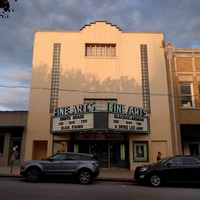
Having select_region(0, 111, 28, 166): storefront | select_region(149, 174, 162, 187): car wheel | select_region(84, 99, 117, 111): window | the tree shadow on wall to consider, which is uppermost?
the tree shadow on wall

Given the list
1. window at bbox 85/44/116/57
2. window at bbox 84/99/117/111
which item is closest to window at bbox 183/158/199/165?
window at bbox 84/99/117/111

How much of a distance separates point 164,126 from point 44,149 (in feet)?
32.4

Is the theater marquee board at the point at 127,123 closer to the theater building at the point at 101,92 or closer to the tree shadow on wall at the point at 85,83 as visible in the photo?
the theater building at the point at 101,92

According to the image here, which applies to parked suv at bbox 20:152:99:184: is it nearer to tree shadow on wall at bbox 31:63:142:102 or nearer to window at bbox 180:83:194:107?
A: tree shadow on wall at bbox 31:63:142:102

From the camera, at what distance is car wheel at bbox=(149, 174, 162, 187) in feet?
40.0

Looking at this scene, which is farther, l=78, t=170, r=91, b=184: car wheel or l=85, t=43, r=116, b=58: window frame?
l=85, t=43, r=116, b=58: window frame

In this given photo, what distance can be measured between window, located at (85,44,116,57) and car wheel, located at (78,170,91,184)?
11703 millimetres

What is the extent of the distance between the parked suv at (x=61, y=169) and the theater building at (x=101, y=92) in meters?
4.93

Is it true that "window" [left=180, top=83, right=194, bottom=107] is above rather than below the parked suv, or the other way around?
above

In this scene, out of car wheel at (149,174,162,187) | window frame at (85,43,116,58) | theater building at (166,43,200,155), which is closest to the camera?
car wheel at (149,174,162,187)

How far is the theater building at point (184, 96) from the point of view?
Answer: 19859mm

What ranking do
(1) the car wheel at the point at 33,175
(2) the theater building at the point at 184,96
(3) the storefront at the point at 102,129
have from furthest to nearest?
(2) the theater building at the point at 184,96
(3) the storefront at the point at 102,129
(1) the car wheel at the point at 33,175

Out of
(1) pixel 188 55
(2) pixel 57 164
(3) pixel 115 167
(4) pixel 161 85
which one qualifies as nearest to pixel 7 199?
(2) pixel 57 164

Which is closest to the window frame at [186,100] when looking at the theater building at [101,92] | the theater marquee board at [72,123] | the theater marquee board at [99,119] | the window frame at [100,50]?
the theater building at [101,92]
